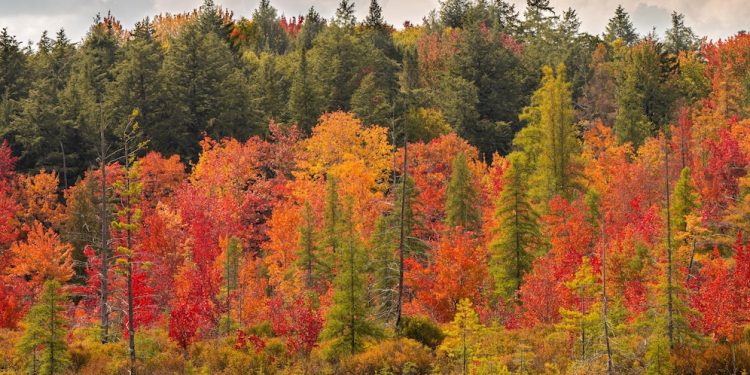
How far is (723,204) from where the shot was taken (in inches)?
1850

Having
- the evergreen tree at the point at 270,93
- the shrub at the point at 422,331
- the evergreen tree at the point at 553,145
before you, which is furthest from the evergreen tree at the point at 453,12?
the shrub at the point at 422,331

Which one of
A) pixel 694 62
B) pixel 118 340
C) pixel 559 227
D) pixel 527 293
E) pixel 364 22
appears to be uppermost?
pixel 364 22

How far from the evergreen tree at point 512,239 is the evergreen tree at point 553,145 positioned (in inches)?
537

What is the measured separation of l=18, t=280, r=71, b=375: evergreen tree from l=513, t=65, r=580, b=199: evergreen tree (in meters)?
35.8

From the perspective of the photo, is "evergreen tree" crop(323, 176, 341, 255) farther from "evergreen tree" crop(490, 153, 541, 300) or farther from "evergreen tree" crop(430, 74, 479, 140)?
"evergreen tree" crop(430, 74, 479, 140)

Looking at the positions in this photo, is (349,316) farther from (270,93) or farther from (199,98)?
(270,93)

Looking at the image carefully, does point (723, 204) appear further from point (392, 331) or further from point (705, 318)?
point (392, 331)

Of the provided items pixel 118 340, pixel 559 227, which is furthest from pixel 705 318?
pixel 118 340

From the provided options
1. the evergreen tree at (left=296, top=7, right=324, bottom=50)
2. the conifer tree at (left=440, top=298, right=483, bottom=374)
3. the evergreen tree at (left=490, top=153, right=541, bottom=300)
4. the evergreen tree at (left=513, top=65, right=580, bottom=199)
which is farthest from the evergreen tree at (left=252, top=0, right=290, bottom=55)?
the conifer tree at (left=440, top=298, right=483, bottom=374)

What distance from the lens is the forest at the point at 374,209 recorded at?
26625 mm

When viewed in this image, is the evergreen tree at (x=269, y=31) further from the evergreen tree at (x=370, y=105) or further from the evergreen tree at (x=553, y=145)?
the evergreen tree at (x=553, y=145)

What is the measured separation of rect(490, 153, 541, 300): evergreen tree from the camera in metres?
38.4

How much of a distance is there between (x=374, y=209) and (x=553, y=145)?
14709 mm

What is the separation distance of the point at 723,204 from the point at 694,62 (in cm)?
5193
